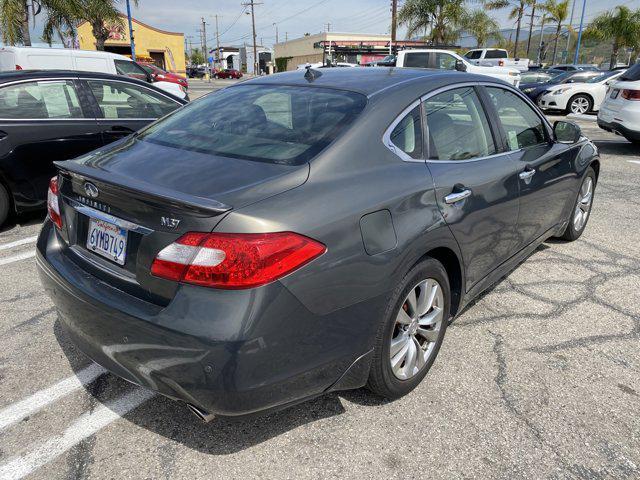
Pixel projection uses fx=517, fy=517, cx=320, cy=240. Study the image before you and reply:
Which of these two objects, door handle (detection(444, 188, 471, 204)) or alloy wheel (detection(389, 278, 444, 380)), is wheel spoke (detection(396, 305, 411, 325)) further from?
door handle (detection(444, 188, 471, 204))

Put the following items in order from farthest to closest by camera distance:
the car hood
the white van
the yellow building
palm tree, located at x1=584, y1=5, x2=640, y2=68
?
the yellow building
palm tree, located at x1=584, y1=5, x2=640, y2=68
the white van
the car hood

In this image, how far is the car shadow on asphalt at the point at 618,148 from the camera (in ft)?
32.1

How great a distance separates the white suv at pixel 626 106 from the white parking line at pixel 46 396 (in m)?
9.25

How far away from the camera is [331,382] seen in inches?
84.0

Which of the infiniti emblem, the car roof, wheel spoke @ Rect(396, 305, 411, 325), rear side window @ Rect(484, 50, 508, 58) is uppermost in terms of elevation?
rear side window @ Rect(484, 50, 508, 58)

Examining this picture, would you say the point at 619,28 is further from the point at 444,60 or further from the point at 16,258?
the point at 16,258

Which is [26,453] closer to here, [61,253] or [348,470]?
[61,253]

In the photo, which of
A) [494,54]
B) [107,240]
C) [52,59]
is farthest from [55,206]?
[494,54]

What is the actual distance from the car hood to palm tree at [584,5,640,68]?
147ft

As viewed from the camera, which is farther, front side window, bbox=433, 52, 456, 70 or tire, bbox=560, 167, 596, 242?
front side window, bbox=433, 52, 456, 70

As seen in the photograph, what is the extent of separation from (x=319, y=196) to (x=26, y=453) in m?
1.68

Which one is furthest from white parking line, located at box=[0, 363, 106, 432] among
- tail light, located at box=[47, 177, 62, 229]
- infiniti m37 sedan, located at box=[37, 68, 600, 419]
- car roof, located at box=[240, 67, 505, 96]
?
car roof, located at box=[240, 67, 505, 96]

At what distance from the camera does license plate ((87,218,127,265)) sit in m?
2.09

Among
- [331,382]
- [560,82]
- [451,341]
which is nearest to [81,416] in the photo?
[331,382]
